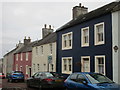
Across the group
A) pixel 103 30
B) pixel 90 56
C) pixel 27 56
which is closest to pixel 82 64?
pixel 90 56

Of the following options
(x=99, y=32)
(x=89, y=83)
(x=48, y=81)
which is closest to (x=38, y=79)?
(x=48, y=81)

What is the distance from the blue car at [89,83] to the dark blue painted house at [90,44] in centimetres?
355

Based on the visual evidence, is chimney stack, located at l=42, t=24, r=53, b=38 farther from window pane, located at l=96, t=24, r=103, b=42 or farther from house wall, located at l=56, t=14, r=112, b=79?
window pane, located at l=96, t=24, r=103, b=42

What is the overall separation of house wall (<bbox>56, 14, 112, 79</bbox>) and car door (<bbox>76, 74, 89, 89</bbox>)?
13.1ft

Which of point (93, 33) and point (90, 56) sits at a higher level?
point (93, 33)

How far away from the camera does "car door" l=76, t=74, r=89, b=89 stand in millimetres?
10068

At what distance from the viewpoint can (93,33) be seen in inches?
643

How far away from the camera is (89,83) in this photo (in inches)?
390

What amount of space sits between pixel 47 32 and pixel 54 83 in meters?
21.4

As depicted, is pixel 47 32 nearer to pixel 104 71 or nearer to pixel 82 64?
pixel 82 64

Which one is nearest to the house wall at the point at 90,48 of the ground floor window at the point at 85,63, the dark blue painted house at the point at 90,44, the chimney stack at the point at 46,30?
the dark blue painted house at the point at 90,44

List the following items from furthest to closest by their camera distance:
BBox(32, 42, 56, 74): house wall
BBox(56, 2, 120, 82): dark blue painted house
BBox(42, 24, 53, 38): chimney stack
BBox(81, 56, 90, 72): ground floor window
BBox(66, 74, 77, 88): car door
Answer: BBox(42, 24, 53, 38): chimney stack → BBox(32, 42, 56, 74): house wall → BBox(81, 56, 90, 72): ground floor window → BBox(56, 2, 120, 82): dark blue painted house → BBox(66, 74, 77, 88): car door

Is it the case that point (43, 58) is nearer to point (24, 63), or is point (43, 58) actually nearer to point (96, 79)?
point (24, 63)

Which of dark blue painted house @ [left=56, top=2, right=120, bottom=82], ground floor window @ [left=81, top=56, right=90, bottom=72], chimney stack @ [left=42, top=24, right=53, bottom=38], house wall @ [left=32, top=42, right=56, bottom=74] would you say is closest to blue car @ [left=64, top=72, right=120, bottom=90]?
dark blue painted house @ [left=56, top=2, right=120, bottom=82]
